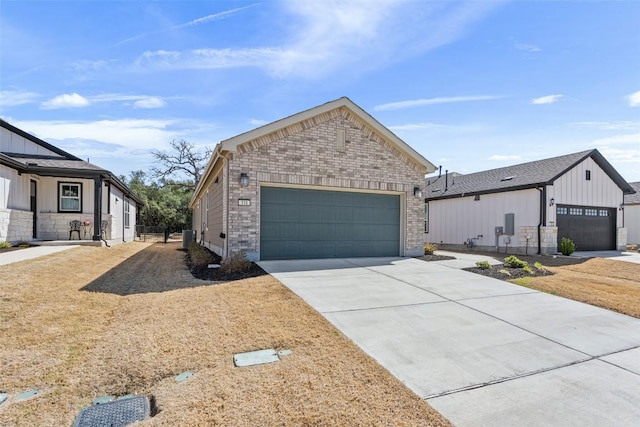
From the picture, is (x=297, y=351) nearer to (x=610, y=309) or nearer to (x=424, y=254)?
(x=610, y=309)

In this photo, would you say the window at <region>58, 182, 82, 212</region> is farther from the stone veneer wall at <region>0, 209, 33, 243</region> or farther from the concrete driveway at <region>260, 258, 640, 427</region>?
the concrete driveway at <region>260, 258, 640, 427</region>

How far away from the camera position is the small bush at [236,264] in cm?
827

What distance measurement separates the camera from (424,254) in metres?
12.4

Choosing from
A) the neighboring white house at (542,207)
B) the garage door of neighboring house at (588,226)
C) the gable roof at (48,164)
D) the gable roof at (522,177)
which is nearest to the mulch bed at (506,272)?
the neighboring white house at (542,207)

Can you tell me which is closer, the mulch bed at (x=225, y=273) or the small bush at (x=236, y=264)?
the mulch bed at (x=225, y=273)

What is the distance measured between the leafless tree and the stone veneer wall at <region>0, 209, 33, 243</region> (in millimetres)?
25485

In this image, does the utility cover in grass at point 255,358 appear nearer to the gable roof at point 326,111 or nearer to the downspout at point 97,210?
the gable roof at point 326,111

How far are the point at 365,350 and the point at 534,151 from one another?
21.0 m

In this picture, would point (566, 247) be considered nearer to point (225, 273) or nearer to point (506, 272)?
point (506, 272)

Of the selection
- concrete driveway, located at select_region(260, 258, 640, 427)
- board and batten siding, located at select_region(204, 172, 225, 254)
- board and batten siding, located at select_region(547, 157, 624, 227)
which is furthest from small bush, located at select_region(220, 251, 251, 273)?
board and batten siding, located at select_region(547, 157, 624, 227)

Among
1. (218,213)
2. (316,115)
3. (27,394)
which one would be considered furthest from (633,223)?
(27,394)

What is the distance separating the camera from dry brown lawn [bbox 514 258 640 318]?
6.39 meters

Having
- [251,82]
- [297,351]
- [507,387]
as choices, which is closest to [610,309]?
[507,387]

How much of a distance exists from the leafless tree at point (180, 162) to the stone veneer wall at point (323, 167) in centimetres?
3061
